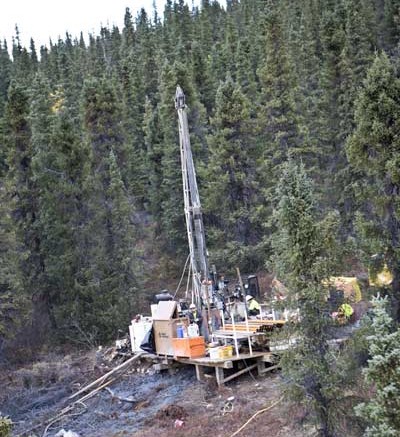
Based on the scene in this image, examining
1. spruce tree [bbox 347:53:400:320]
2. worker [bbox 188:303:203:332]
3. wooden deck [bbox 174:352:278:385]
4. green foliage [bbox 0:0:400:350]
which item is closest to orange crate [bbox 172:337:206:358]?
wooden deck [bbox 174:352:278:385]

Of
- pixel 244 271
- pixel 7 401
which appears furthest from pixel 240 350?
pixel 244 271

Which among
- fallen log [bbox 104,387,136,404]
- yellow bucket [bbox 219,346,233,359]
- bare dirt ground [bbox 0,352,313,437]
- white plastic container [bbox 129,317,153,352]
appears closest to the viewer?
bare dirt ground [bbox 0,352,313,437]

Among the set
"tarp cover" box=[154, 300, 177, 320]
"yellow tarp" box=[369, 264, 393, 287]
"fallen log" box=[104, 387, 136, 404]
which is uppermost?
"yellow tarp" box=[369, 264, 393, 287]

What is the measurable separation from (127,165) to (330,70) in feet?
39.4

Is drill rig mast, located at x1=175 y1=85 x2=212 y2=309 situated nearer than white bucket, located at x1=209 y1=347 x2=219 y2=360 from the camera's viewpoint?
No

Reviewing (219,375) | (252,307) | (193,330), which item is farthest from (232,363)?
(252,307)

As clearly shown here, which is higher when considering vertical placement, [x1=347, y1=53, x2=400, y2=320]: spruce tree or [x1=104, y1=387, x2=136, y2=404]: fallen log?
[x1=347, y1=53, x2=400, y2=320]: spruce tree

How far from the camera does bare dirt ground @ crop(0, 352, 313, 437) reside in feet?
46.1

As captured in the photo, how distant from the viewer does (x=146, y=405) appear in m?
17.0

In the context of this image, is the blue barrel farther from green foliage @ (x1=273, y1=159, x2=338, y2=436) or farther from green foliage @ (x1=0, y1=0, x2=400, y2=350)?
green foliage @ (x1=273, y1=159, x2=338, y2=436)

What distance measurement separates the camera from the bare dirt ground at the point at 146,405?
14.0 m

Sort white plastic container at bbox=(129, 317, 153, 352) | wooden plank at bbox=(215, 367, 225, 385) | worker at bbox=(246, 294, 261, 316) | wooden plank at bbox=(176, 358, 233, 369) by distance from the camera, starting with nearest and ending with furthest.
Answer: wooden plank at bbox=(176, 358, 233, 369) < wooden plank at bbox=(215, 367, 225, 385) < worker at bbox=(246, 294, 261, 316) < white plastic container at bbox=(129, 317, 153, 352)

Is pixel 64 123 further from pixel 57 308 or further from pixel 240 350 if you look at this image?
pixel 240 350

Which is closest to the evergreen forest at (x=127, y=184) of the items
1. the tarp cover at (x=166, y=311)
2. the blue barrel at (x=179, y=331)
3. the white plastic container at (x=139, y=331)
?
the white plastic container at (x=139, y=331)
